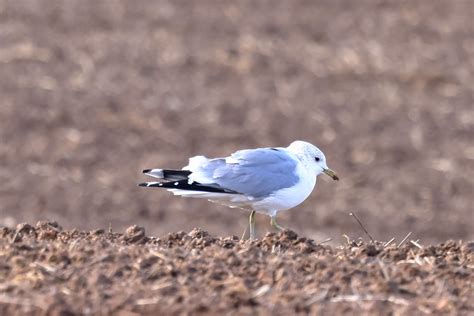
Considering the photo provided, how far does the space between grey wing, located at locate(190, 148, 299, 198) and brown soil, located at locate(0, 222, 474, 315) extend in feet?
4.89

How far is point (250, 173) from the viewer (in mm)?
9594

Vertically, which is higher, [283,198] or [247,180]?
[247,180]

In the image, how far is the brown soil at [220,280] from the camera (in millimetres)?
6508

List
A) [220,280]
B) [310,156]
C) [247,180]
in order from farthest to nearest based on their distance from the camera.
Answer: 1. [310,156]
2. [247,180]
3. [220,280]

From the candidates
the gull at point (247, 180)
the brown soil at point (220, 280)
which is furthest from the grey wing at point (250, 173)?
the brown soil at point (220, 280)

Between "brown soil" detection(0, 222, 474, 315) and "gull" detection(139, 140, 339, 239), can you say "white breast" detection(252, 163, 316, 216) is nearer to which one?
"gull" detection(139, 140, 339, 239)

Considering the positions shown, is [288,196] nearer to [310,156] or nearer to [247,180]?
[247,180]

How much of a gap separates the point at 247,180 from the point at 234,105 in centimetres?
1016

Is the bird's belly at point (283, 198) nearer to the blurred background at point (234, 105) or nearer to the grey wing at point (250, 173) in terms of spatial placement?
the grey wing at point (250, 173)

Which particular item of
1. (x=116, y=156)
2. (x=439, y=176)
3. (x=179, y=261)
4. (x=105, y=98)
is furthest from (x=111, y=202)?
(x=179, y=261)

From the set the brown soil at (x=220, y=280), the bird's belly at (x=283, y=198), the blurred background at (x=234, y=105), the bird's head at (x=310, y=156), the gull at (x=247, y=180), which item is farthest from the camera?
the blurred background at (x=234, y=105)

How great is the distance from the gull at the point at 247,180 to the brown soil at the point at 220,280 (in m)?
1.40

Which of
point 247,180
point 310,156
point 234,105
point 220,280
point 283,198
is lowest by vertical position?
point 220,280

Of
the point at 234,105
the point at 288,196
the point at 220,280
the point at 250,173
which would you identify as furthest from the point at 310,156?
the point at 234,105
